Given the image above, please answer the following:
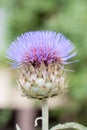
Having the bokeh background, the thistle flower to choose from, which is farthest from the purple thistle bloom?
the bokeh background

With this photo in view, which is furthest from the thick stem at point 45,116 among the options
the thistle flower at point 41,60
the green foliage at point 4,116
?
the green foliage at point 4,116

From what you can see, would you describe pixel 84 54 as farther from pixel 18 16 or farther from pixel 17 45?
pixel 17 45

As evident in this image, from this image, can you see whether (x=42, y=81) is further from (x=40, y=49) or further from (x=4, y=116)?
(x=4, y=116)

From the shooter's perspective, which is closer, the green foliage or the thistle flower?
the thistle flower

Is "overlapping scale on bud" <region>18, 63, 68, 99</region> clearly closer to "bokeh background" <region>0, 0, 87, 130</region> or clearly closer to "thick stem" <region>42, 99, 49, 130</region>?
"thick stem" <region>42, 99, 49, 130</region>

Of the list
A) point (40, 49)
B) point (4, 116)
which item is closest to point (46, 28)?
point (4, 116)

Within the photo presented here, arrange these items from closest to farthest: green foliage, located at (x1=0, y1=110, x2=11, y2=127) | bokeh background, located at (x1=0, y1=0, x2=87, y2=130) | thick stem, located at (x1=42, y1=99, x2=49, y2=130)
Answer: thick stem, located at (x1=42, y1=99, x2=49, y2=130)
bokeh background, located at (x1=0, y1=0, x2=87, y2=130)
green foliage, located at (x1=0, y1=110, x2=11, y2=127)

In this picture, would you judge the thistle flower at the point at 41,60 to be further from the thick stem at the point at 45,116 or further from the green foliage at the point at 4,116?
the green foliage at the point at 4,116

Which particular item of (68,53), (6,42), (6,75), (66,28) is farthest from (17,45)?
(6,75)
